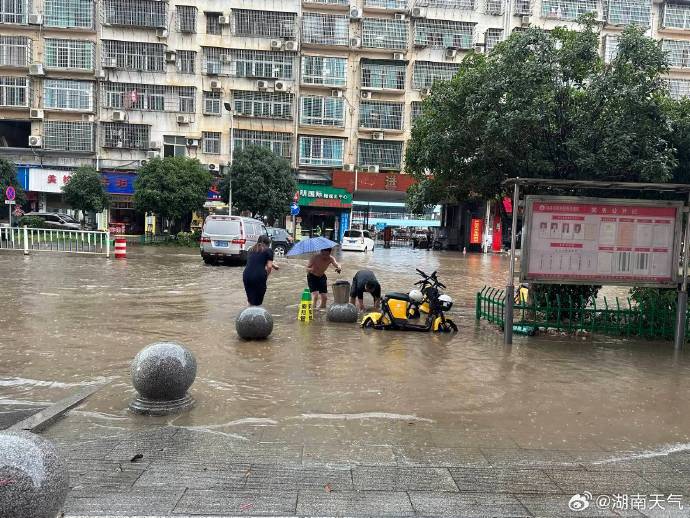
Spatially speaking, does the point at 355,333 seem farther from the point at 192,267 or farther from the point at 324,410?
the point at 192,267

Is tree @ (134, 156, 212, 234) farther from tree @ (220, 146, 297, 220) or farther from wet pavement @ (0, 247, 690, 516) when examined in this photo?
wet pavement @ (0, 247, 690, 516)

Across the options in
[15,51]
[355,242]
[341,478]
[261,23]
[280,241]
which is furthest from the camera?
[261,23]

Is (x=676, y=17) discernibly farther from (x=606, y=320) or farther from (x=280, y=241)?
(x=606, y=320)

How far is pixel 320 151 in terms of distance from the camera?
39688 millimetres

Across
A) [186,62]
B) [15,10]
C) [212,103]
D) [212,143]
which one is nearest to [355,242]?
Result: [212,143]

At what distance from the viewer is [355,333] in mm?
9508

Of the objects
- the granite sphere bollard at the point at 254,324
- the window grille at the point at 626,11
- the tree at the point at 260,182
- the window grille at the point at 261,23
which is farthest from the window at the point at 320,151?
the granite sphere bollard at the point at 254,324

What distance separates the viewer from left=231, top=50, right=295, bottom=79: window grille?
38.3 meters

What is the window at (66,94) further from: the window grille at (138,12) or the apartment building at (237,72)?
the window grille at (138,12)

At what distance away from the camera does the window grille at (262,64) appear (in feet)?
126

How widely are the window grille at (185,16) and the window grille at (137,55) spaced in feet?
6.46

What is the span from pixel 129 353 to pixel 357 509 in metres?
5.24

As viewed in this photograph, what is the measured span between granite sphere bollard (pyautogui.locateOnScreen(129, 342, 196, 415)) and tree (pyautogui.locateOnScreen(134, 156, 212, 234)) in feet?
93.2

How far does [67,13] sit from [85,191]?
41.7ft
